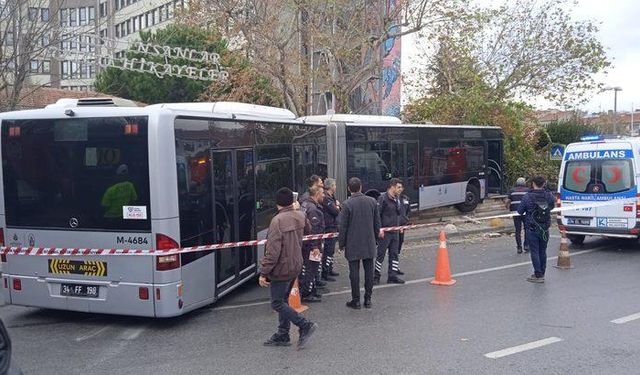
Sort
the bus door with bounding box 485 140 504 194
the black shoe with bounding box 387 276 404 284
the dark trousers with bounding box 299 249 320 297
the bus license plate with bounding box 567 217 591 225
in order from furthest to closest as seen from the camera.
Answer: the bus door with bounding box 485 140 504 194, the bus license plate with bounding box 567 217 591 225, the black shoe with bounding box 387 276 404 284, the dark trousers with bounding box 299 249 320 297

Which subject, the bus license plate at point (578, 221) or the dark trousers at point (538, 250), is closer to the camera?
the dark trousers at point (538, 250)

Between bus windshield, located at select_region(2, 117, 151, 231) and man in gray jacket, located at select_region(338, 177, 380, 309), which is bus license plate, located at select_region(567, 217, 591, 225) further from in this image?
bus windshield, located at select_region(2, 117, 151, 231)

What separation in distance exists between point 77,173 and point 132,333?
2076mm

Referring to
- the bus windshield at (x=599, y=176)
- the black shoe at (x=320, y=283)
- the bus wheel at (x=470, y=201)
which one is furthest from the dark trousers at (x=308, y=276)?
the bus wheel at (x=470, y=201)

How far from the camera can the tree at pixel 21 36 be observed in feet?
50.3

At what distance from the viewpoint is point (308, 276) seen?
30.3ft

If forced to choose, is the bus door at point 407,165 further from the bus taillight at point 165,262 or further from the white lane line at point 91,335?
the white lane line at point 91,335

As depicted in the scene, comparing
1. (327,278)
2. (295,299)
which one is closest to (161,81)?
(327,278)

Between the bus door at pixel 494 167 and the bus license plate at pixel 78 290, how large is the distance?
688 inches

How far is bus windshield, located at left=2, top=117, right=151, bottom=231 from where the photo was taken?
25.0 feet

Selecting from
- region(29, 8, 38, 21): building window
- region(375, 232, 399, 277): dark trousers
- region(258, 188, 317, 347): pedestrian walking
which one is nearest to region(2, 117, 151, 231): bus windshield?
region(258, 188, 317, 347): pedestrian walking

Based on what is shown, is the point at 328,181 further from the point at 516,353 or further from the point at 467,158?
the point at 467,158

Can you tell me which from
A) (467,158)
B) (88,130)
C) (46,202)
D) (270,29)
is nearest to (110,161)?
(88,130)

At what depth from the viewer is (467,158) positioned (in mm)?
21703
